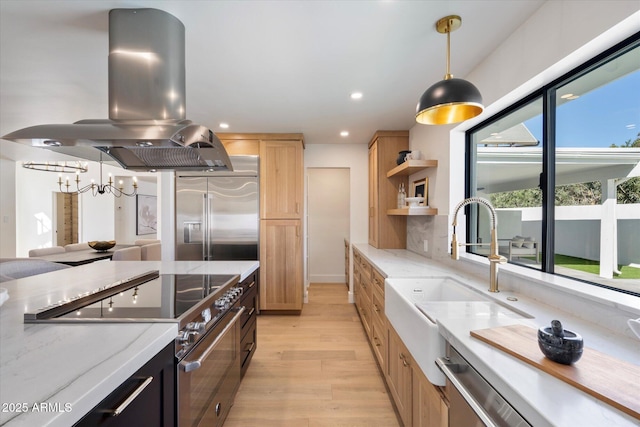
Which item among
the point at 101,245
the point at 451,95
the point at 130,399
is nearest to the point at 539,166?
the point at 451,95

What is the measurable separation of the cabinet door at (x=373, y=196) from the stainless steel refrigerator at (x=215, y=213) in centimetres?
163

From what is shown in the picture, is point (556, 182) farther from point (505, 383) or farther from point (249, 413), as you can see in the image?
point (249, 413)

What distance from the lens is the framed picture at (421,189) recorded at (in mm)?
2918

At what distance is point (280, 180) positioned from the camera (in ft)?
11.8

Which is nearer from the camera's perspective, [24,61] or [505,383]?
[505,383]

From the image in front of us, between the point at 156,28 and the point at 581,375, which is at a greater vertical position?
the point at 156,28

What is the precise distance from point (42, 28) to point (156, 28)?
2.71 ft

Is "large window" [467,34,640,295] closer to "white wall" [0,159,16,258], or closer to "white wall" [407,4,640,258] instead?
"white wall" [407,4,640,258]

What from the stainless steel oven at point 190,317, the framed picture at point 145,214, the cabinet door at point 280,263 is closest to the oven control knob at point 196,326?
the stainless steel oven at point 190,317

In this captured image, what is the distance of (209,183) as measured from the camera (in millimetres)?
3559

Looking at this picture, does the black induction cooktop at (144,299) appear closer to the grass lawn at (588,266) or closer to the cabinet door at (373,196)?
the grass lawn at (588,266)

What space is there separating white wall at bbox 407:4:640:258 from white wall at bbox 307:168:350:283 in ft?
→ 9.14

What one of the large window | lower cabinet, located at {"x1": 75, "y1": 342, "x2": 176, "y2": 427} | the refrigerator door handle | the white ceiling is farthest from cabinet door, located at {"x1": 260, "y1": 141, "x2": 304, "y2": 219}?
lower cabinet, located at {"x1": 75, "y1": 342, "x2": 176, "y2": 427}

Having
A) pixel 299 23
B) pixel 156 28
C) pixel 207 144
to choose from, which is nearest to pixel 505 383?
pixel 207 144
